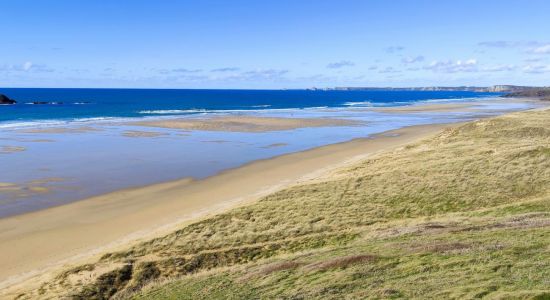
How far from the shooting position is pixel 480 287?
439 inches

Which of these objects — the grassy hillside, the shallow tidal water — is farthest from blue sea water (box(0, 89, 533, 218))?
the grassy hillside

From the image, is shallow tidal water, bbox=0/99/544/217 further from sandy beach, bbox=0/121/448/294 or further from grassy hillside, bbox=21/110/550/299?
grassy hillside, bbox=21/110/550/299

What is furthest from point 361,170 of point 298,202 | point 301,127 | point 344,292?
point 301,127

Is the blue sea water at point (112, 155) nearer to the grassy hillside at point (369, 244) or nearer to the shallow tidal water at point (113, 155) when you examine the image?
the shallow tidal water at point (113, 155)

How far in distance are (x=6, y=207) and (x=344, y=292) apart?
64.0ft

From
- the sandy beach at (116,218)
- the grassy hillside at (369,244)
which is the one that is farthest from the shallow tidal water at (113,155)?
the grassy hillside at (369,244)

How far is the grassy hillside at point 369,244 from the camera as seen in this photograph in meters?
12.4

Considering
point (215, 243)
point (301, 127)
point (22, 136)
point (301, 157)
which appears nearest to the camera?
point (215, 243)

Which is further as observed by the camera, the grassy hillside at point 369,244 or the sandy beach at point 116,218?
the sandy beach at point 116,218

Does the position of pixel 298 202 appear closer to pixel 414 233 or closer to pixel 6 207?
pixel 414 233

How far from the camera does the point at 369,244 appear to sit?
16.3 meters

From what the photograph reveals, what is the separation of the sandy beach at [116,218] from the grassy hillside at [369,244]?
191 centimetres

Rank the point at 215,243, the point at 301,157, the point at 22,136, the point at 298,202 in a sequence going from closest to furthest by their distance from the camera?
the point at 215,243
the point at 298,202
the point at 301,157
the point at 22,136

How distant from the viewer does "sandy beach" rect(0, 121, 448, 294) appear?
17750mm
